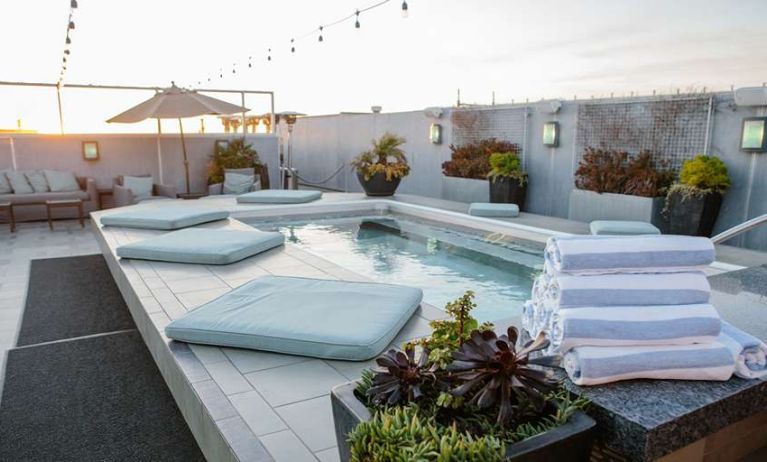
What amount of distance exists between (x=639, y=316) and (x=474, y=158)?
333 inches

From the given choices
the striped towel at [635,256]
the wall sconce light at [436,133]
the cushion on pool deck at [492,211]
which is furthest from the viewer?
the wall sconce light at [436,133]

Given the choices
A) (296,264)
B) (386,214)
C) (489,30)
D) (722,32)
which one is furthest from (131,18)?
(722,32)

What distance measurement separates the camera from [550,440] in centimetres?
127

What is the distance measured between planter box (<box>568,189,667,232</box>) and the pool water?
1.51 metres

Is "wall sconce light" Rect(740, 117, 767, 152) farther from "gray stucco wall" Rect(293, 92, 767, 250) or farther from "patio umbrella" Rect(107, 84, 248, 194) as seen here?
"patio umbrella" Rect(107, 84, 248, 194)

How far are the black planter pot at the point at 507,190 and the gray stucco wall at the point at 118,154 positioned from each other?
5.35 meters

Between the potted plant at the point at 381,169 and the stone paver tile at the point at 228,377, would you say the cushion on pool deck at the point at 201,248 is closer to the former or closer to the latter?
the stone paver tile at the point at 228,377

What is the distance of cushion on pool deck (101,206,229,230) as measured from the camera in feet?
19.7

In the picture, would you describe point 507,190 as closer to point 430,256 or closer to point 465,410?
point 430,256

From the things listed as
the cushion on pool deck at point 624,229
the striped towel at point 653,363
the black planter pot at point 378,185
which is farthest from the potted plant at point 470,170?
the striped towel at point 653,363

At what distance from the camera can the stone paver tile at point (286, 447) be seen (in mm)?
1799

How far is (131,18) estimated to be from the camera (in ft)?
30.5

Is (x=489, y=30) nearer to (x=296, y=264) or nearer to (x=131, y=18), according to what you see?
(x=131, y=18)

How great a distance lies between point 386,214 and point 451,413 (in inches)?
299
